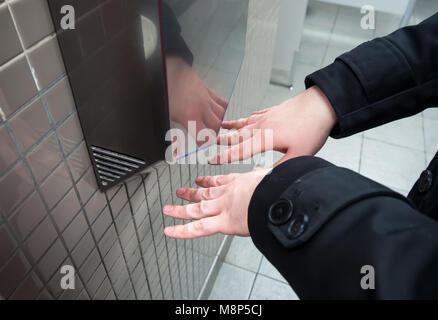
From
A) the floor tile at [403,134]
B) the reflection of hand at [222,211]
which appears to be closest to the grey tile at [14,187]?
the reflection of hand at [222,211]

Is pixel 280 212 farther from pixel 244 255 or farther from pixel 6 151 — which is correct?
pixel 244 255

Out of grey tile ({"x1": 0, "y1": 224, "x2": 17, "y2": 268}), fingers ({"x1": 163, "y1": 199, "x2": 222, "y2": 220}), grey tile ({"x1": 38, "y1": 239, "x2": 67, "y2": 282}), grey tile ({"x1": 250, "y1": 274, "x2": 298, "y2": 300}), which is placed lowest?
Answer: grey tile ({"x1": 250, "y1": 274, "x2": 298, "y2": 300})

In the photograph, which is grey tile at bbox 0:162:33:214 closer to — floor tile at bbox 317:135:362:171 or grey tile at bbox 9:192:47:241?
grey tile at bbox 9:192:47:241

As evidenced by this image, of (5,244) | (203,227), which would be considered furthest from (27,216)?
(203,227)

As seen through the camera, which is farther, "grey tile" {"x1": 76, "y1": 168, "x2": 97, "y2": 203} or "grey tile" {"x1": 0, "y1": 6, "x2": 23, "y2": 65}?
"grey tile" {"x1": 76, "y1": 168, "x2": 97, "y2": 203}

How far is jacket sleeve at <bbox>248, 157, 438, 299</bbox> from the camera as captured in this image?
377mm

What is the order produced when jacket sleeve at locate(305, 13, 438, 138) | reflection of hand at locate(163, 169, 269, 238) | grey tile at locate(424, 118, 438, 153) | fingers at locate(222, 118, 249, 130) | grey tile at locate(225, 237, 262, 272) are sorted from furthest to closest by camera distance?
1. grey tile at locate(424, 118, 438, 153)
2. grey tile at locate(225, 237, 262, 272)
3. fingers at locate(222, 118, 249, 130)
4. jacket sleeve at locate(305, 13, 438, 138)
5. reflection of hand at locate(163, 169, 269, 238)

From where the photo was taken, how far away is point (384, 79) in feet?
2.26

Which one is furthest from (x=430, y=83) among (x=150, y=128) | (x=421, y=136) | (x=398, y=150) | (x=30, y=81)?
(x=421, y=136)

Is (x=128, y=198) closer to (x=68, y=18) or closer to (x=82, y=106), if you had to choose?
(x=82, y=106)

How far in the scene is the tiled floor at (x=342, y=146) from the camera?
1.57 m

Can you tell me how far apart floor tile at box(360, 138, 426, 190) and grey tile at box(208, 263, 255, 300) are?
92 cm

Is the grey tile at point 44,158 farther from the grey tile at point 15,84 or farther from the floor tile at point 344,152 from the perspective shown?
the floor tile at point 344,152

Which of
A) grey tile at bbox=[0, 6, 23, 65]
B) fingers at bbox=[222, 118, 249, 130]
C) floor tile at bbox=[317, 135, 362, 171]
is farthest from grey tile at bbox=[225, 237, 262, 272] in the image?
grey tile at bbox=[0, 6, 23, 65]
